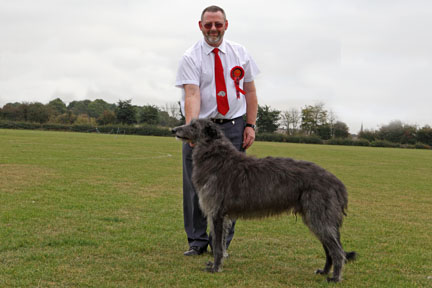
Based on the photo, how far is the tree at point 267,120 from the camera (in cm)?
8914

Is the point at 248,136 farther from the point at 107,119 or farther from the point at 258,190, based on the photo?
the point at 107,119

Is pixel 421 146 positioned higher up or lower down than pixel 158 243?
lower down

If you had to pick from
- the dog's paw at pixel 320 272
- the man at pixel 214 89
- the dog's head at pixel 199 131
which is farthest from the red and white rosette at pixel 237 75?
the dog's paw at pixel 320 272

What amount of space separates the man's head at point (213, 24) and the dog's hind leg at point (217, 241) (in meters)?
2.72

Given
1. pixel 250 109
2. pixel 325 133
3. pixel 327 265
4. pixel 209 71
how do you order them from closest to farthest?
pixel 327 265, pixel 209 71, pixel 250 109, pixel 325 133

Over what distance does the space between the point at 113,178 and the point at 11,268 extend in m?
9.12

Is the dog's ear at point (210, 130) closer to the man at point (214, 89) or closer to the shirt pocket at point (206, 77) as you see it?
the man at point (214, 89)

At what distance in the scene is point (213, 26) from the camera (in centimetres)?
591

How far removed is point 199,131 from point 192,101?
0.64 meters

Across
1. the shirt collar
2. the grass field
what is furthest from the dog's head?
the grass field

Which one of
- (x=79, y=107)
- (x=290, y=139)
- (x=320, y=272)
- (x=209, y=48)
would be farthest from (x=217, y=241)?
(x=79, y=107)

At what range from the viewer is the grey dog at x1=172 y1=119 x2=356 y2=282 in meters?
4.94

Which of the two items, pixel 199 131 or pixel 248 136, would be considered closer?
pixel 199 131

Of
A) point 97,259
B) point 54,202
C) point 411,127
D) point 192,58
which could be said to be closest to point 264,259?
point 97,259
